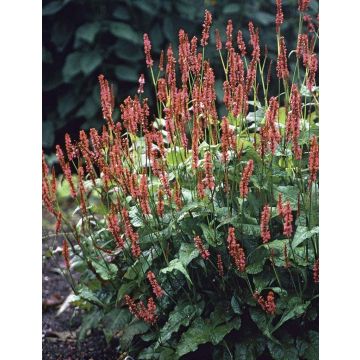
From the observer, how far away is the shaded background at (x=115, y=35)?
5352 millimetres

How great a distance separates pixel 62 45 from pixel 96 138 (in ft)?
10.6

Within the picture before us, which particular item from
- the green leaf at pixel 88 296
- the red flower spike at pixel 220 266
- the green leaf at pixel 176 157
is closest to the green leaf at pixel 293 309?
the red flower spike at pixel 220 266

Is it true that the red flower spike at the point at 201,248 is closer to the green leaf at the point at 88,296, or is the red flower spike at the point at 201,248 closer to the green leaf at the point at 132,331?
the green leaf at the point at 132,331

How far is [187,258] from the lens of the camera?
7.25ft

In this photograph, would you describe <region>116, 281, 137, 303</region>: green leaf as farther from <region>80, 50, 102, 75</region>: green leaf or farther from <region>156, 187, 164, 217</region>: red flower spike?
<region>80, 50, 102, 75</region>: green leaf

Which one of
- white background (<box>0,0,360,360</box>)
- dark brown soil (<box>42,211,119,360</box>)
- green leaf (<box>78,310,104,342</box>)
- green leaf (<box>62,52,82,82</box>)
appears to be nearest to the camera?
white background (<box>0,0,360,360</box>)

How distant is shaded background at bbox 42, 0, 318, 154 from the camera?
5.35 meters

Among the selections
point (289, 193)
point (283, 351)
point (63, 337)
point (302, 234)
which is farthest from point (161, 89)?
point (63, 337)

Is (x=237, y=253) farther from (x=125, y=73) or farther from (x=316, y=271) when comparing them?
(x=125, y=73)

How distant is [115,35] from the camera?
17.5 feet

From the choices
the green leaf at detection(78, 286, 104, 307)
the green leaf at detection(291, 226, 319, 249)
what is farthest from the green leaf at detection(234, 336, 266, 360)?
the green leaf at detection(78, 286, 104, 307)
